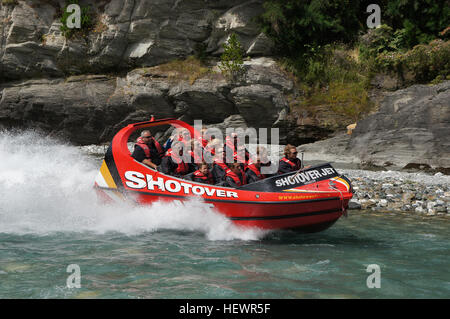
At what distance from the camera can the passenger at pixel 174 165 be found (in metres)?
8.22

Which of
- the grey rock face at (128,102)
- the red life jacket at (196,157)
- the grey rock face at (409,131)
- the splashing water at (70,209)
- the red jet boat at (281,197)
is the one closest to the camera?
the red jet boat at (281,197)

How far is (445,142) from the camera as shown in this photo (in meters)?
13.5

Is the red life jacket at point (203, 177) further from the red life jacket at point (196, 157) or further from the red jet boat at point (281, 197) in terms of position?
the red life jacket at point (196, 157)

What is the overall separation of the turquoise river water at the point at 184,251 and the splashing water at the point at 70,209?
2cm

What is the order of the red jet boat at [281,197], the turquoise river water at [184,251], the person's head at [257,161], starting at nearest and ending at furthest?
the turquoise river water at [184,251]
the red jet boat at [281,197]
the person's head at [257,161]

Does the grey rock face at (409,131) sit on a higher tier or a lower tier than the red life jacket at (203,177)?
higher

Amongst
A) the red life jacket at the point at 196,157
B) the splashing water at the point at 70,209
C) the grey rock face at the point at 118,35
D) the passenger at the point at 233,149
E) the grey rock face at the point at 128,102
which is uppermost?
the grey rock face at the point at 118,35

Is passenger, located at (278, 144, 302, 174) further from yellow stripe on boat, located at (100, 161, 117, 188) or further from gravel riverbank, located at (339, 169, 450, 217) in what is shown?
yellow stripe on boat, located at (100, 161, 117, 188)

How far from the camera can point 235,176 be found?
7.39m

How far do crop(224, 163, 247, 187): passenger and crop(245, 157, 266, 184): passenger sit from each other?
0.34 feet

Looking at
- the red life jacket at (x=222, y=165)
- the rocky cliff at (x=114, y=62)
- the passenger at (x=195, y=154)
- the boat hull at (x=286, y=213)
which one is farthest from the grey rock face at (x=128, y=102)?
the boat hull at (x=286, y=213)
